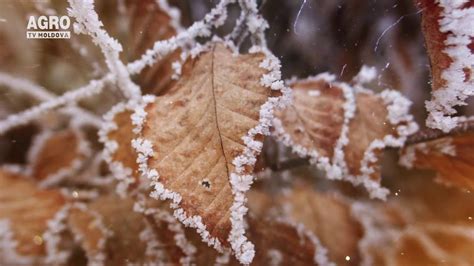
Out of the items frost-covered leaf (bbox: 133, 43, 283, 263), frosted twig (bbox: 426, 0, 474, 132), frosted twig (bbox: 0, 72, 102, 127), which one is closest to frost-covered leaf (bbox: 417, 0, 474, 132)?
frosted twig (bbox: 426, 0, 474, 132)

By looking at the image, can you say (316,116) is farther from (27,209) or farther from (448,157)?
(27,209)

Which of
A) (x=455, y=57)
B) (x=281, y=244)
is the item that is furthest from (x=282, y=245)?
(x=455, y=57)

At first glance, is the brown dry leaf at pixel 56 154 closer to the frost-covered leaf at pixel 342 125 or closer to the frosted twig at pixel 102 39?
the frosted twig at pixel 102 39

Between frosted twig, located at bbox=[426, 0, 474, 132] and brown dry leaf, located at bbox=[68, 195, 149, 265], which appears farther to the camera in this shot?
brown dry leaf, located at bbox=[68, 195, 149, 265]

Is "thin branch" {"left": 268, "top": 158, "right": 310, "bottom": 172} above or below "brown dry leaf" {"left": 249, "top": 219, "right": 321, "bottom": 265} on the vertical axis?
above

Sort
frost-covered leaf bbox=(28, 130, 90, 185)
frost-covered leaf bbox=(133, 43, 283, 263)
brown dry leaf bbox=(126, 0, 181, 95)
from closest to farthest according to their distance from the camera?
frost-covered leaf bbox=(133, 43, 283, 263) < brown dry leaf bbox=(126, 0, 181, 95) < frost-covered leaf bbox=(28, 130, 90, 185)

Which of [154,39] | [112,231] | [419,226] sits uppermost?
[154,39]

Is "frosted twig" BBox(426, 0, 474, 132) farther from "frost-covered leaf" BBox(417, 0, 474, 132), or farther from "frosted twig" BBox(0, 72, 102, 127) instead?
"frosted twig" BBox(0, 72, 102, 127)

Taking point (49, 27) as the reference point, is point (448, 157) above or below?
below
